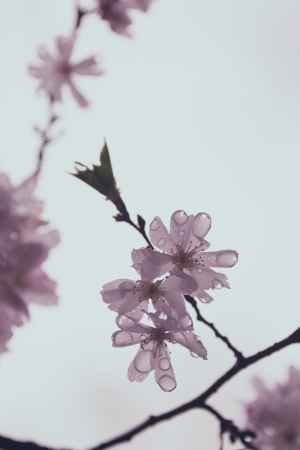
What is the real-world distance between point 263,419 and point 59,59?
142 inches

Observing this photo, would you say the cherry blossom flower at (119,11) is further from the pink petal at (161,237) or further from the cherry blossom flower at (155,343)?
the cherry blossom flower at (155,343)

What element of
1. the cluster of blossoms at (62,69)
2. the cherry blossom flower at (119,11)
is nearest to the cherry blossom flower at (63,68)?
the cluster of blossoms at (62,69)

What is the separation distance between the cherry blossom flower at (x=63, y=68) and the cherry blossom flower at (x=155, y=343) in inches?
135

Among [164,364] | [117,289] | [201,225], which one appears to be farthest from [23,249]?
[164,364]

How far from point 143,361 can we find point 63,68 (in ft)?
12.5

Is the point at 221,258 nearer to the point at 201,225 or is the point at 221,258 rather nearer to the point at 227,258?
the point at 227,258

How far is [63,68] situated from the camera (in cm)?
562

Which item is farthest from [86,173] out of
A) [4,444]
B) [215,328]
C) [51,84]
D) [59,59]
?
[59,59]

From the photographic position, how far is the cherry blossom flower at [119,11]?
13.8 feet

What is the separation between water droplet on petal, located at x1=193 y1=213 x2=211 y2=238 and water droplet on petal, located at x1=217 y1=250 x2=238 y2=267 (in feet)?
0.33

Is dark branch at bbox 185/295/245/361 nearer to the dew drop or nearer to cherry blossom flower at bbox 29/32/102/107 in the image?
the dew drop

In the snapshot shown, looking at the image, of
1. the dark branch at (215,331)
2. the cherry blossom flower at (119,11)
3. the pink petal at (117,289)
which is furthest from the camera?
the cherry blossom flower at (119,11)

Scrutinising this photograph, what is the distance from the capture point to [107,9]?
4242 millimetres

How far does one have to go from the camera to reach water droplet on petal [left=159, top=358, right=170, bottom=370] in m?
2.39
